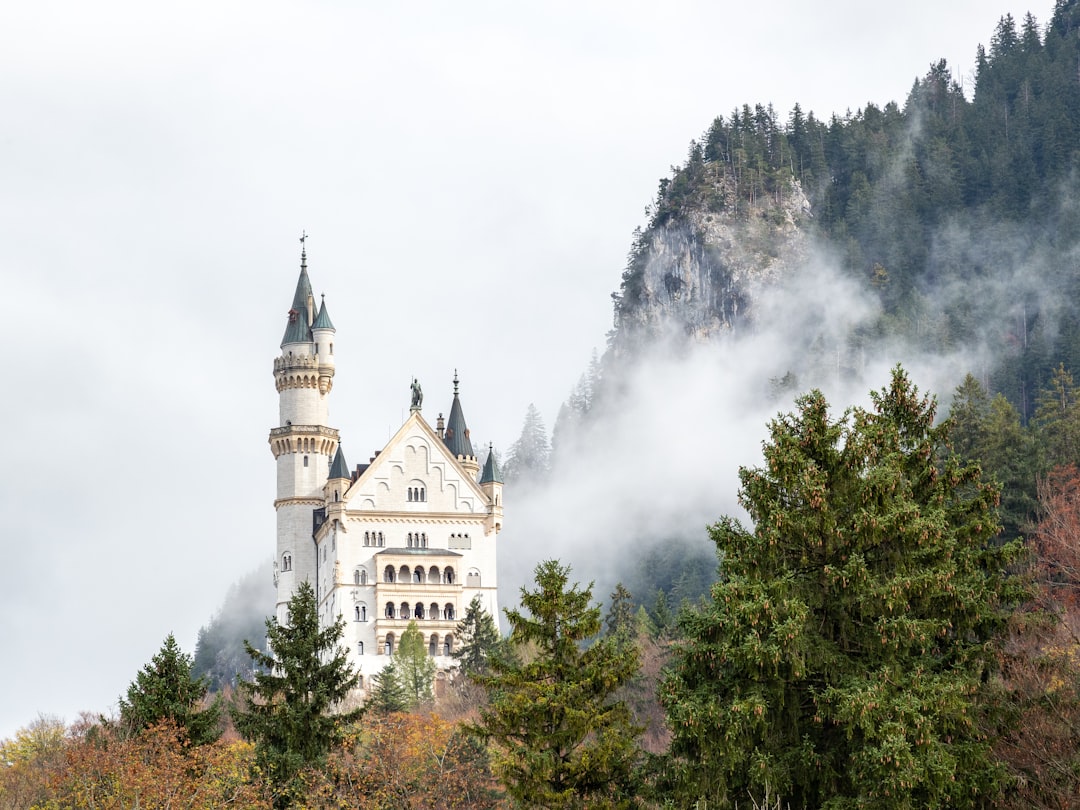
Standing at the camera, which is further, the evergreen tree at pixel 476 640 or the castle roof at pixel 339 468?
the castle roof at pixel 339 468

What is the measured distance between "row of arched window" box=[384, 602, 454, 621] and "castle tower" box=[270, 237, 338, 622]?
28.0ft

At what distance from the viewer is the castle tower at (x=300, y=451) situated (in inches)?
4466

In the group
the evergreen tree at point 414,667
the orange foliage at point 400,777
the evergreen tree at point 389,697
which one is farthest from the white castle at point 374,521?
the orange foliage at point 400,777

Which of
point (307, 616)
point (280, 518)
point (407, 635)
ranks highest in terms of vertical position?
point (280, 518)

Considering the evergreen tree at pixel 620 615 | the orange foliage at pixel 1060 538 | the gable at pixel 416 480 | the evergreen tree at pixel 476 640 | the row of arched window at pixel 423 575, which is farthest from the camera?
the gable at pixel 416 480

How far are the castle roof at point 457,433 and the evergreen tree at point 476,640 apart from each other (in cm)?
2089

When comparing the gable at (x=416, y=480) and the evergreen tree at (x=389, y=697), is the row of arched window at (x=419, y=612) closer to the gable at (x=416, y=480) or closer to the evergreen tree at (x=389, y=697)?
the gable at (x=416, y=480)

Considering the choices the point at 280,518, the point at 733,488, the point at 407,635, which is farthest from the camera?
the point at 733,488

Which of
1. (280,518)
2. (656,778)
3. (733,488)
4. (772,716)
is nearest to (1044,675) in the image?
(772,716)

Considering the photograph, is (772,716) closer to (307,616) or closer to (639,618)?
(307,616)

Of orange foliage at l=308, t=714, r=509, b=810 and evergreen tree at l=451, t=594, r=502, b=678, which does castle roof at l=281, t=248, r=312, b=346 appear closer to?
evergreen tree at l=451, t=594, r=502, b=678

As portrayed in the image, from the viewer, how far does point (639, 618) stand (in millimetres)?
101688

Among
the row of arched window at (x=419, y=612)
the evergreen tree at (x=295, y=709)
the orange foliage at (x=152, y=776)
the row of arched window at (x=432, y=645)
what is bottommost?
the orange foliage at (x=152, y=776)

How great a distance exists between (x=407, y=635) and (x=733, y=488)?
9724 centimetres
